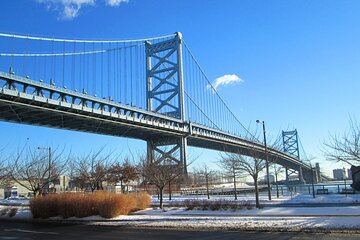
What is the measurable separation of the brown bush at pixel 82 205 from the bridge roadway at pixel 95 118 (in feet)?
34.4

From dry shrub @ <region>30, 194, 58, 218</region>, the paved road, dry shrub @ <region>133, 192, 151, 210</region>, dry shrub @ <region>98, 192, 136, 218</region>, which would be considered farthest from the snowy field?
dry shrub @ <region>133, 192, 151, 210</region>

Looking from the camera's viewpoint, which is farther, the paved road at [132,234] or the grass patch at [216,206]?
the grass patch at [216,206]

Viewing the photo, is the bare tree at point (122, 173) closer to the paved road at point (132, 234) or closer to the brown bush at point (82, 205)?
the brown bush at point (82, 205)

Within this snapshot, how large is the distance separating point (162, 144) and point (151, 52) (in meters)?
17.8

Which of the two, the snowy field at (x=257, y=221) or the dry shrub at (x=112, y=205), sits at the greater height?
the dry shrub at (x=112, y=205)

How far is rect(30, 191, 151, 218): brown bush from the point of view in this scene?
71.4ft

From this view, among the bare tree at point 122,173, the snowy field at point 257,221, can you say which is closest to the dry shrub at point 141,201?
the snowy field at point 257,221

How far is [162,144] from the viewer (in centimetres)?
7925

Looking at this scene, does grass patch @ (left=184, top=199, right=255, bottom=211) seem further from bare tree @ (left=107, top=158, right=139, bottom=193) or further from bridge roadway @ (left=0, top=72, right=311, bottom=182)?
bare tree @ (left=107, top=158, right=139, bottom=193)

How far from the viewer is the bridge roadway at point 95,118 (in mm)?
45281

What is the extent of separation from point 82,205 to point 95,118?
3504 cm

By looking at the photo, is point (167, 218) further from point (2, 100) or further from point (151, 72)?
point (151, 72)

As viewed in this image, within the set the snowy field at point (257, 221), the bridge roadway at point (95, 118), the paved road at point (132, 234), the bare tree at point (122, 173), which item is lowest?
the paved road at point (132, 234)

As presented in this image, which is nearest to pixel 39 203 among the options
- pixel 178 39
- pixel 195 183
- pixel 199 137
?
pixel 195 183
